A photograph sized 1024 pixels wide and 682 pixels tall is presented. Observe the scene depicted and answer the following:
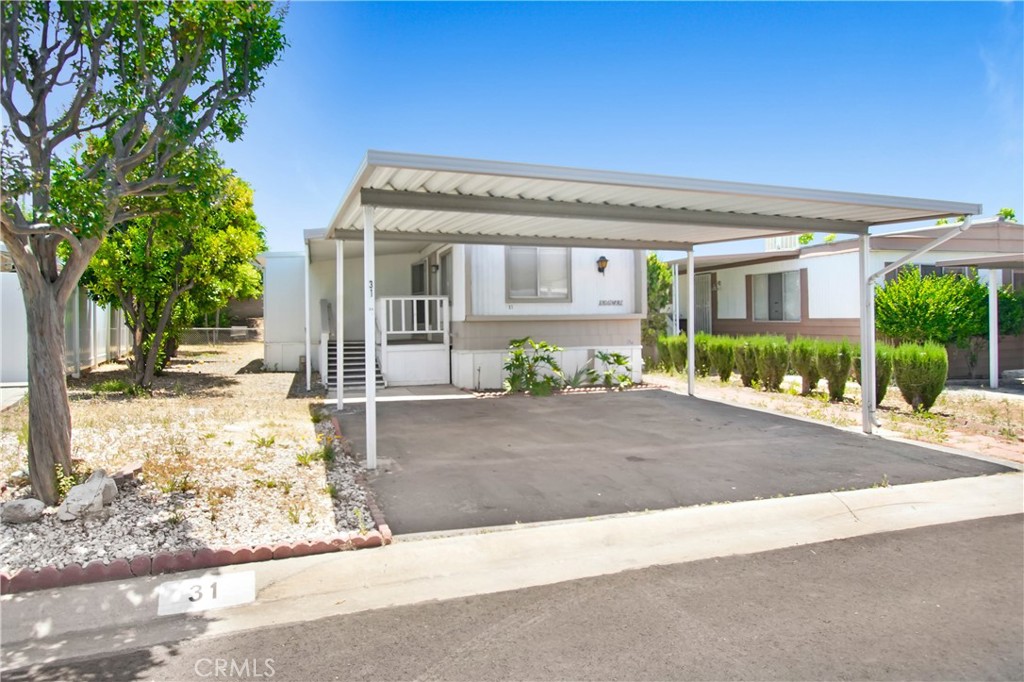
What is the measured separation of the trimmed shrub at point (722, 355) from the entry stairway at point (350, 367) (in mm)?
7431

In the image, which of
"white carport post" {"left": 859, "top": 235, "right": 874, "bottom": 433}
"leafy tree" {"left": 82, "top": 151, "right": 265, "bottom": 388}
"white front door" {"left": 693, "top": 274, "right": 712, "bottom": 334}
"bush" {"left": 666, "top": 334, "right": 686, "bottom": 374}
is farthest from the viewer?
"white front door" {"left": 693, "top": 274, "right": 712, "bottom": 334}

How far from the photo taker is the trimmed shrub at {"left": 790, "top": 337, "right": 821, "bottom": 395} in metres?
11.4

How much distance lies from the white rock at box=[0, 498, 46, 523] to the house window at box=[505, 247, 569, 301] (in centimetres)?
915

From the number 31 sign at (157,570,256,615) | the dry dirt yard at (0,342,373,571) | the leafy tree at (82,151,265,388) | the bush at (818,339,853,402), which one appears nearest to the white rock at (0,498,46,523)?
the dry dirt yard at (0,342,373,571)

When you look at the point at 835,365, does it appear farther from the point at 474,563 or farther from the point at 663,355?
the point at 474,563

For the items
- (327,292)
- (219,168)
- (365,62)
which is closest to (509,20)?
(365,62)

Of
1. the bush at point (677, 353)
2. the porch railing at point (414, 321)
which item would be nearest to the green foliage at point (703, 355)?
the bush at point (677, 353)

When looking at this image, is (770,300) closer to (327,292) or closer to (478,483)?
(327,292)

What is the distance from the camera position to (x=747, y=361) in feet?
43.3

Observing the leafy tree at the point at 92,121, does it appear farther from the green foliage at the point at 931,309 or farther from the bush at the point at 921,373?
the green foliage at the point at 931,309

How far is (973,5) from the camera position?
963 cm

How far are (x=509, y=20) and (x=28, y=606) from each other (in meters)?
8.80

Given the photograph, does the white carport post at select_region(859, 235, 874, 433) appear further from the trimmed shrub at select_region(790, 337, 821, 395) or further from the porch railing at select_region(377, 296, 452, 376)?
the porch railing at select_region(377, 296, 452, 376)

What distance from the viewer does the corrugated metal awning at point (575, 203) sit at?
583 centimetres
